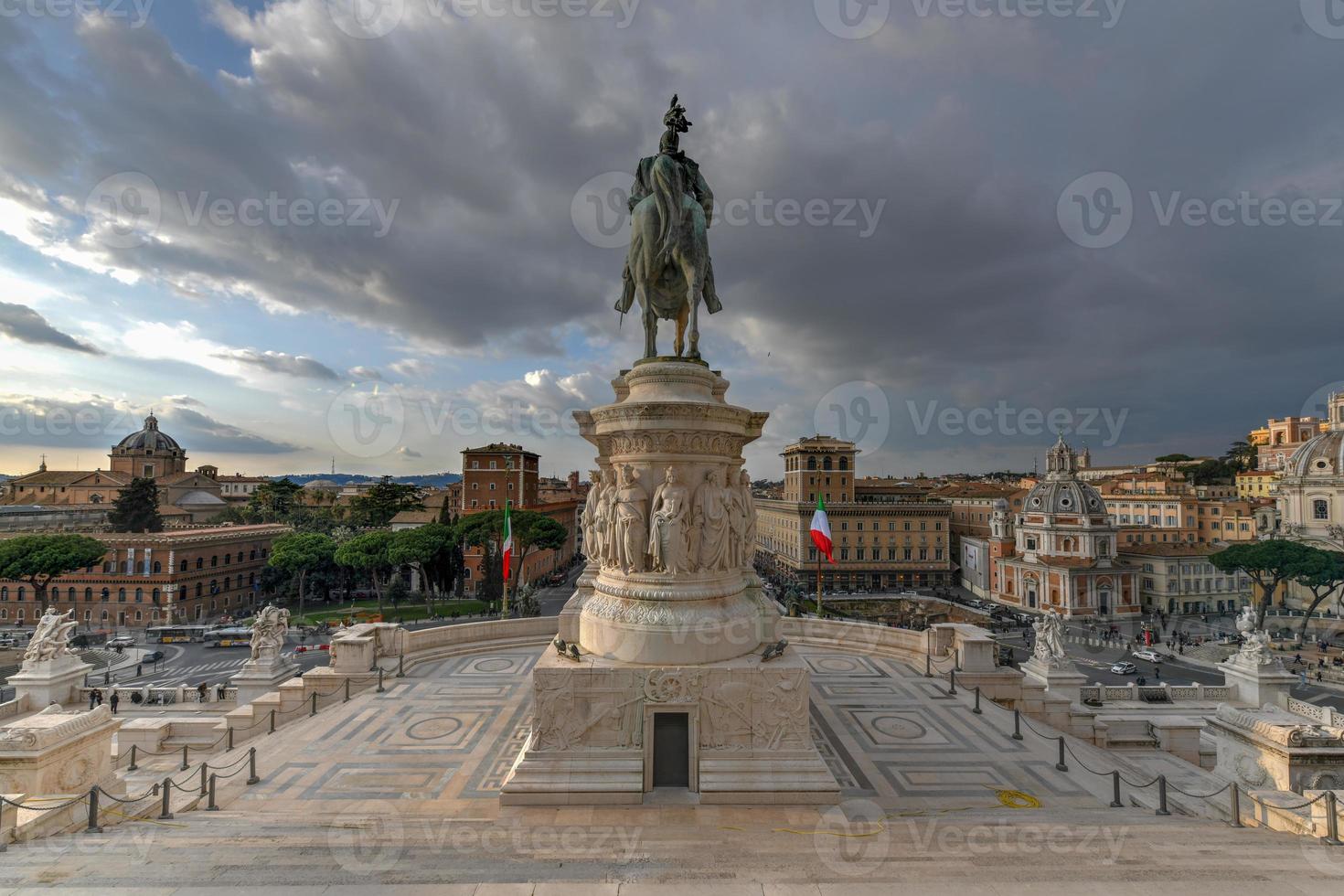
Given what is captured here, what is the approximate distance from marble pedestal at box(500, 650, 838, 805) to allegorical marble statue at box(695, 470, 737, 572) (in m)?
1.59

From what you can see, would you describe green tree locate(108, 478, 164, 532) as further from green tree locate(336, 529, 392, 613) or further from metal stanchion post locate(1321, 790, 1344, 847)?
metal stanchion post locate(1321, 790, 1344, 847)

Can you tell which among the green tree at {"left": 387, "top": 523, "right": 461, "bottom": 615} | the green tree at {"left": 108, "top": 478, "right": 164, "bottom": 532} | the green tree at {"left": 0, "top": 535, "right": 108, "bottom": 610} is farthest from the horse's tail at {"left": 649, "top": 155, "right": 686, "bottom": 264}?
the green tree at {"left": 108, "top": 478, "right": 164, "bottom": 532}

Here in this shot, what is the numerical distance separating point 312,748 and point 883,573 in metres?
61.3

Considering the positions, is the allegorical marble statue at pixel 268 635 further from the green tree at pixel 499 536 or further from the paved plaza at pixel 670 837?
the green tree at pixel 499 536

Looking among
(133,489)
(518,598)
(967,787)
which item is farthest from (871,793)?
(133,489)

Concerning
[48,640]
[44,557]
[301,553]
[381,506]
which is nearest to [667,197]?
[48,640]

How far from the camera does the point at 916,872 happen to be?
5785 mm

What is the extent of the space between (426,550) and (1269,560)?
2514 inches

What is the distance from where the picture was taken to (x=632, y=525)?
864 centimetres

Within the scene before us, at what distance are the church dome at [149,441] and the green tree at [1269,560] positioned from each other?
432ft

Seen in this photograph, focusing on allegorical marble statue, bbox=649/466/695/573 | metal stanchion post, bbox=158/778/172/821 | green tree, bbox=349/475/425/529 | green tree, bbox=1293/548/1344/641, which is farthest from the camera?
green tree, bbox=349/475/425/529

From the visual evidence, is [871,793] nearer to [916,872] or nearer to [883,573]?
[916,872]

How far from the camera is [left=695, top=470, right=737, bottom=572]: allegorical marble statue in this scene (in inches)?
344

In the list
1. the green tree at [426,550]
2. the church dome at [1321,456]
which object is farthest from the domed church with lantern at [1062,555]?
the green tree at [426,550]
